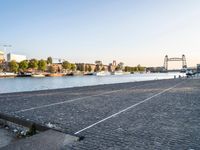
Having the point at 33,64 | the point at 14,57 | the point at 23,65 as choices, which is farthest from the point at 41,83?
the point at 14,57

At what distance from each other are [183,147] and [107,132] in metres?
2.09

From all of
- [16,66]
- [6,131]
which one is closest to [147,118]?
[6,131]

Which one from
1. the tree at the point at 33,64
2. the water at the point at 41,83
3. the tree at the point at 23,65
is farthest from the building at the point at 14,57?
the water at the point at 41,83

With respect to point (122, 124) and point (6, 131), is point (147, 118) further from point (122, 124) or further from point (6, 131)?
point (6, 131)

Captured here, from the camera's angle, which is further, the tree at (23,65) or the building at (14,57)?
the building at (14,57)

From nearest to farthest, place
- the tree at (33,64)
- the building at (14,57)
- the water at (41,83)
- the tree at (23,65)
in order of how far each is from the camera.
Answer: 1. the water at (41,83)
2. the tree at (23,65)
3. the tree at (33,64)
4. the building at (14,57)

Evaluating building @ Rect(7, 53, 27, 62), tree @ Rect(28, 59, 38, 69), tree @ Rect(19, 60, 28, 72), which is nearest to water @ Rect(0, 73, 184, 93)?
tree @ Rect(19, 60, 28, 72)

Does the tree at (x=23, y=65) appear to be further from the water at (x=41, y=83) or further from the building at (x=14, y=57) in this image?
the building at (x=14, y=57)

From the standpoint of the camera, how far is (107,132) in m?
6.94

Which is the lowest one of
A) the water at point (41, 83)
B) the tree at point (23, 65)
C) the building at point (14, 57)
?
the water at point (41, 83)

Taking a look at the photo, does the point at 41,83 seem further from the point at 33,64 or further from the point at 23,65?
the point at 33,64

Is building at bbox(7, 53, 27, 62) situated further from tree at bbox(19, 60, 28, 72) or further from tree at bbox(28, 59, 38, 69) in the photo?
tree at bbox(19, 60, 28, 72)

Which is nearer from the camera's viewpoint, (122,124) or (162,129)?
(162,129)

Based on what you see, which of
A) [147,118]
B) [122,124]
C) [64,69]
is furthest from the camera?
[64,69]
